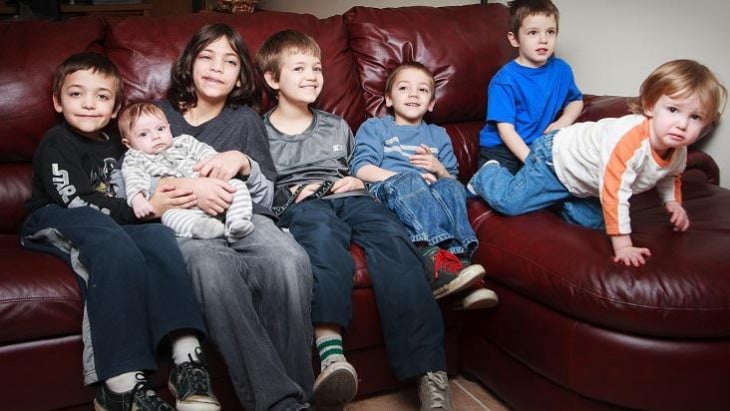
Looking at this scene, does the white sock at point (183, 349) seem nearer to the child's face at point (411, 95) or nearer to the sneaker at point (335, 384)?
the sneaker at point (335, 384)

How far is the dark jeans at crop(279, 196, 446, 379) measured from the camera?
62.6 inches

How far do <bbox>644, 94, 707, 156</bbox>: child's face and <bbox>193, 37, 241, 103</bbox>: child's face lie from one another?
4.12 feet

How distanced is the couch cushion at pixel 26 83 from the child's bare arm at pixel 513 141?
1.46 meters

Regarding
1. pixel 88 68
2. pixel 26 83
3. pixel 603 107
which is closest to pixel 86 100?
pixel 88 68

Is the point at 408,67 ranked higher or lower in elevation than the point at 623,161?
higher

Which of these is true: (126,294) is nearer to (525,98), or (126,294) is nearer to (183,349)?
(183,349)

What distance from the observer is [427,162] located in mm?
2082

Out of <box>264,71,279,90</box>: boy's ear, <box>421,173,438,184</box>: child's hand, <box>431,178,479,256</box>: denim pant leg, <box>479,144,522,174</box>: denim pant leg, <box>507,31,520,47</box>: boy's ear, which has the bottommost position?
<box>431,178,479,256</box>: denim pant leg

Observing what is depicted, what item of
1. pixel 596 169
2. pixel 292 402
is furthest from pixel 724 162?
pixel 292 402

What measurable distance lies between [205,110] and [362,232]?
0.67 meters

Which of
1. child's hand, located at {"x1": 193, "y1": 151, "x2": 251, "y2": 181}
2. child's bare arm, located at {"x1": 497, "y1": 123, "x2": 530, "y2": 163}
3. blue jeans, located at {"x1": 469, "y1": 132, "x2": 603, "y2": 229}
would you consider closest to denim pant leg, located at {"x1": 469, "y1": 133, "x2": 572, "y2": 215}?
blue jeans, located at {"x1": 469, "y1": 132, "x2": 603, "y2": 229}

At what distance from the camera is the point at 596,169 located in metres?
1.75

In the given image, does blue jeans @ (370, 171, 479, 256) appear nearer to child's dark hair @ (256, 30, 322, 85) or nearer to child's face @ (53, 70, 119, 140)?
child's dark hair @ (256, 30, 322, 85)

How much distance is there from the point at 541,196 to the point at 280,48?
98cm
